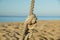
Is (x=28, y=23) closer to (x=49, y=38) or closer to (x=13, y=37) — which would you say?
(x=13, y=37)

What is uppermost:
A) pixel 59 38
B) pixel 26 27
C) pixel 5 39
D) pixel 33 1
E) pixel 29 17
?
pixel 33 1

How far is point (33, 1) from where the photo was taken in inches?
111

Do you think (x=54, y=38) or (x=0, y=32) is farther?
(x=54, y=38)

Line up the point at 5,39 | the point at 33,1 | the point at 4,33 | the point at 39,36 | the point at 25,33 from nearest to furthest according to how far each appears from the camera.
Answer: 1. the point at 33,1
2. the point at 25,33
3. the point at 5,39
4. the point at 4,33
5. the point at 39,36

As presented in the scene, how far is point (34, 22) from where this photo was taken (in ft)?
9.36

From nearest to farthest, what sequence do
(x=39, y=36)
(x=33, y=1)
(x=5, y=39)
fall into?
(x=33, y=1)
(x=5, y=39)
(x=39, y=36)

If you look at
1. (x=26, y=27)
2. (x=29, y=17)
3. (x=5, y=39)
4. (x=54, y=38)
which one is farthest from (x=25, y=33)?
(x=54, y=38)

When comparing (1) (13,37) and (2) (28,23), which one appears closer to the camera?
(2) (28,23)

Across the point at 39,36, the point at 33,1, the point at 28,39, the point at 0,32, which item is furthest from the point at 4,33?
the point at 33,1

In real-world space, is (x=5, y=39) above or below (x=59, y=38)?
above

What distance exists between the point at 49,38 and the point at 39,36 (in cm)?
33

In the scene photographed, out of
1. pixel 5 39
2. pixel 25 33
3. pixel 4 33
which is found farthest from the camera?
pixel 4 33

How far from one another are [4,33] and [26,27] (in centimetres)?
272

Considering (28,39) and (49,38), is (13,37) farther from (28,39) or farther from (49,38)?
(28,39)
